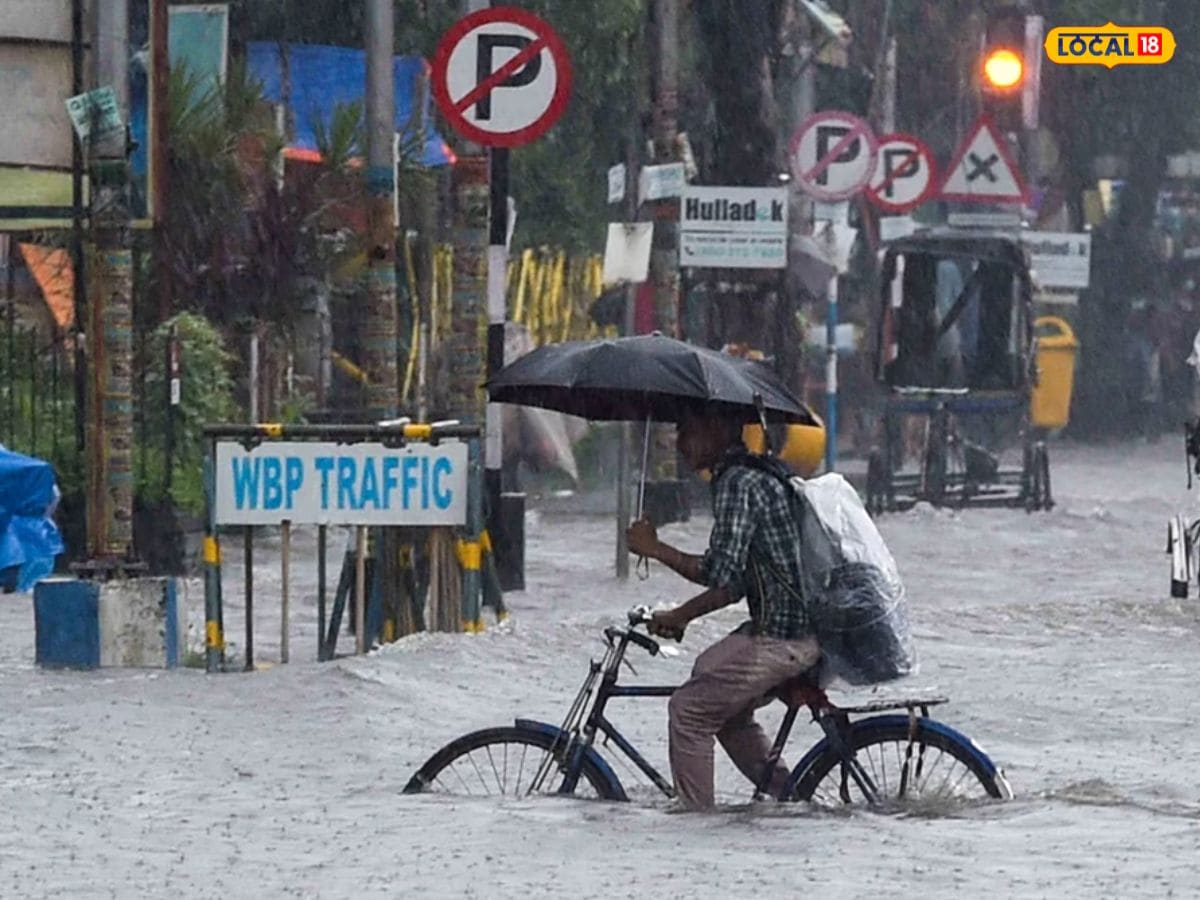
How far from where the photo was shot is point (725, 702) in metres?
9.45

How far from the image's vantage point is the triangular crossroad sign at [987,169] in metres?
26.9

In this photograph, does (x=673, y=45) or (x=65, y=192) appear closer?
(x=65, y=192)

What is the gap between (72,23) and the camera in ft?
55.1

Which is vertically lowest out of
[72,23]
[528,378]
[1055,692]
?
[1055,692]

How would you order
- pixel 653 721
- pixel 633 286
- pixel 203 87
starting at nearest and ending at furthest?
pixel 653 721
pixel 633 286
pixel 203 87

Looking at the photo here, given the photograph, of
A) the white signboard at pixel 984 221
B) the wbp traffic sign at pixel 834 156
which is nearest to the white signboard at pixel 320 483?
the wbp traffic sign at pixel 834 156

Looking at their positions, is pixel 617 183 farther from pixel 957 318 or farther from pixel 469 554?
pixel 469 554

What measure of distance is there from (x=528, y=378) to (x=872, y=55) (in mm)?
33913

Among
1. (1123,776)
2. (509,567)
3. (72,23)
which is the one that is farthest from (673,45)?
(1123,776)

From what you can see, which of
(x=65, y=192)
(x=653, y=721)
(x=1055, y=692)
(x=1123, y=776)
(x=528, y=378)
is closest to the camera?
(x=528, y=378)

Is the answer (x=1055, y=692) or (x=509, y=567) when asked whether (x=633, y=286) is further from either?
(x=1055, y=692)

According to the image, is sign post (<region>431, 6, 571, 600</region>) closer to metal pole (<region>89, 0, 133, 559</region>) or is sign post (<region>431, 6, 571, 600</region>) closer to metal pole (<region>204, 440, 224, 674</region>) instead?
metal pole (<region>89, 0, 133, 559</region>)

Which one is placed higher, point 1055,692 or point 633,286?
point 633,286

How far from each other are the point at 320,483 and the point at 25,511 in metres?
4.76
